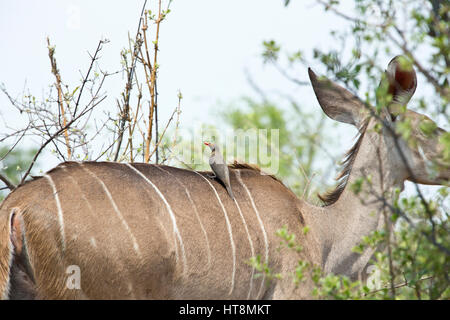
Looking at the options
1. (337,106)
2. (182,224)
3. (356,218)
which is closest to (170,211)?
(182,224)

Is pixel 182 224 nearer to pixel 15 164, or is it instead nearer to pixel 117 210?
pixel 117 210

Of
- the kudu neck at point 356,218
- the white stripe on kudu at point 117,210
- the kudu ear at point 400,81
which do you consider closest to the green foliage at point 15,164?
the white stripe on kudu at point 117,210

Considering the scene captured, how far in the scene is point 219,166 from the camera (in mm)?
3164

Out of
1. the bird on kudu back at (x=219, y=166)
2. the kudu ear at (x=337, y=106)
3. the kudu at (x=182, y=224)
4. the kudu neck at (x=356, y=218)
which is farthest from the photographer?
the kudu ear at (x=337, y=106)

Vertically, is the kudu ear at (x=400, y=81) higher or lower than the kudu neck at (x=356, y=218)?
higher

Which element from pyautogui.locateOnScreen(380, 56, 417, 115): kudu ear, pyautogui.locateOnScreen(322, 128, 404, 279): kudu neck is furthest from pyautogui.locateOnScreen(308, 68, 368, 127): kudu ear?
pyautogui.locateOnScreen(380, 56, 417, 115): kudu ear

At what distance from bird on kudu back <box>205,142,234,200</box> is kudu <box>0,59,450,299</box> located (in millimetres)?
72

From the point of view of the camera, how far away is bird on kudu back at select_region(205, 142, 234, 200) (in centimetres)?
316

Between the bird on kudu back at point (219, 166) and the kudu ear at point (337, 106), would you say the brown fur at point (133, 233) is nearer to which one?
the bird on kudu back at point (219, 166)

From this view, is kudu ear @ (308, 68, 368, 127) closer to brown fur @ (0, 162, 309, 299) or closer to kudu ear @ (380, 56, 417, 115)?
kudu ear @ (380, 56, 417, 115)

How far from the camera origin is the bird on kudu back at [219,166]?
10.4 feet

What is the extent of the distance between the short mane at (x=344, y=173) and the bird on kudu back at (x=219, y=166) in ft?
2.37

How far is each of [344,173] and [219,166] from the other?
865 mm
